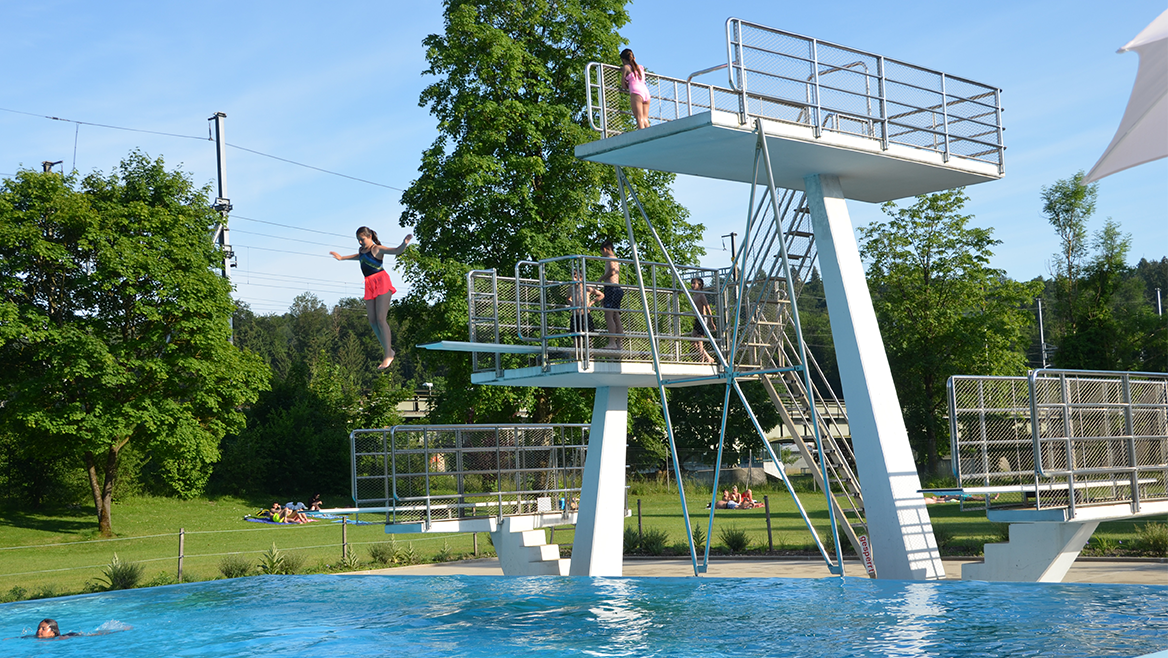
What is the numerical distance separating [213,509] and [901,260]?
36.0m

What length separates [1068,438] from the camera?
43.3ft

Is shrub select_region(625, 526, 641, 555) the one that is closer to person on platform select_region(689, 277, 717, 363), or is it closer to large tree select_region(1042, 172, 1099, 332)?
person on platform select_region(689, 277, 717, 363)

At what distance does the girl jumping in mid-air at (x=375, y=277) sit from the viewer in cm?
1510

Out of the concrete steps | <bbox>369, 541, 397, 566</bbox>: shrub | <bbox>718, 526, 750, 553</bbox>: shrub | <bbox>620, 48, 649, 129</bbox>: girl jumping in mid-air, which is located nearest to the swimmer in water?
the concrete steps

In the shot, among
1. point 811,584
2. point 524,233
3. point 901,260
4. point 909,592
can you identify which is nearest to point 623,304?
point 811,584

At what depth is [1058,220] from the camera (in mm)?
49406

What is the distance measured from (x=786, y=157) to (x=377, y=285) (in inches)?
261

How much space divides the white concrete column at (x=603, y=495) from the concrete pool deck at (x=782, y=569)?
4.89 ft

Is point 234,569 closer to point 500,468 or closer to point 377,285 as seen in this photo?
point 500,468

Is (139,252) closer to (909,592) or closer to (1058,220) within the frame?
(909,592)

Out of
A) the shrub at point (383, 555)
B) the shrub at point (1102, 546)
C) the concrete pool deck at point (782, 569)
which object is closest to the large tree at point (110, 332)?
the shrub at point (383, 555)

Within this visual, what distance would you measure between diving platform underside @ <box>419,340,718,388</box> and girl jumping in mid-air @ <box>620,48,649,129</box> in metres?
4.06

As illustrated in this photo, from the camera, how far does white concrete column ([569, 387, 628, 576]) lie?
725 inches

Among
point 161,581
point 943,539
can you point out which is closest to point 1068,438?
point 943,539
